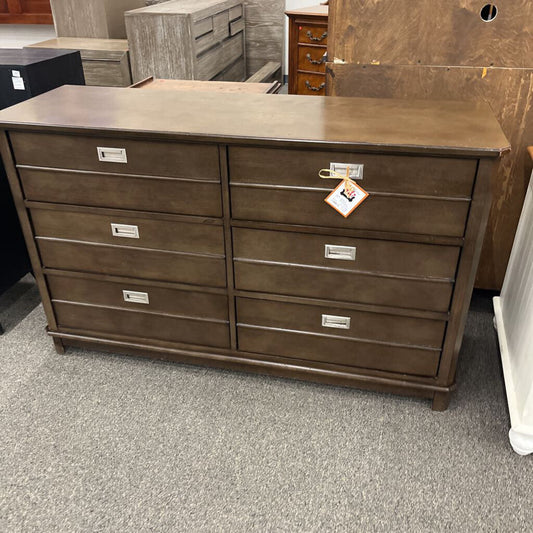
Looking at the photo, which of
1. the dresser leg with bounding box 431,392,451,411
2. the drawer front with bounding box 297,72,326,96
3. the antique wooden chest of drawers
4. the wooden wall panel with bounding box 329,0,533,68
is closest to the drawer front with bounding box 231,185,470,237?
the antique wooden chest of drawers

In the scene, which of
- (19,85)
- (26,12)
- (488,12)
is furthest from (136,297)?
(26,12)

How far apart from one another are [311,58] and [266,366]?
280 centimetres

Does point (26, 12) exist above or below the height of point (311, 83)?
above

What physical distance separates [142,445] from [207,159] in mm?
903

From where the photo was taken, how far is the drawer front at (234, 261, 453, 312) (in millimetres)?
1528

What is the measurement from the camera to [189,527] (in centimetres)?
137

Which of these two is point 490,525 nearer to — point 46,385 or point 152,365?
point 152,365

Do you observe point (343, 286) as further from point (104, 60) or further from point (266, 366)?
point (104, 60)

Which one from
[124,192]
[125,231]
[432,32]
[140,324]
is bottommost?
[140,324]

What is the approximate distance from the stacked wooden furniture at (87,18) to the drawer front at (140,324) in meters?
2.67

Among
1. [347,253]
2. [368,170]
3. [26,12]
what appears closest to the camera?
[368,170]

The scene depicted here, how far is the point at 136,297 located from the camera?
5.89ft

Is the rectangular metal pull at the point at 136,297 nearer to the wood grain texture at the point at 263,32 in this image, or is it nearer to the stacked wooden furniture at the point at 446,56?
the stacked wooden furniture at the point at 446,56

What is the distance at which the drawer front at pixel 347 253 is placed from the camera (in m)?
1.47
